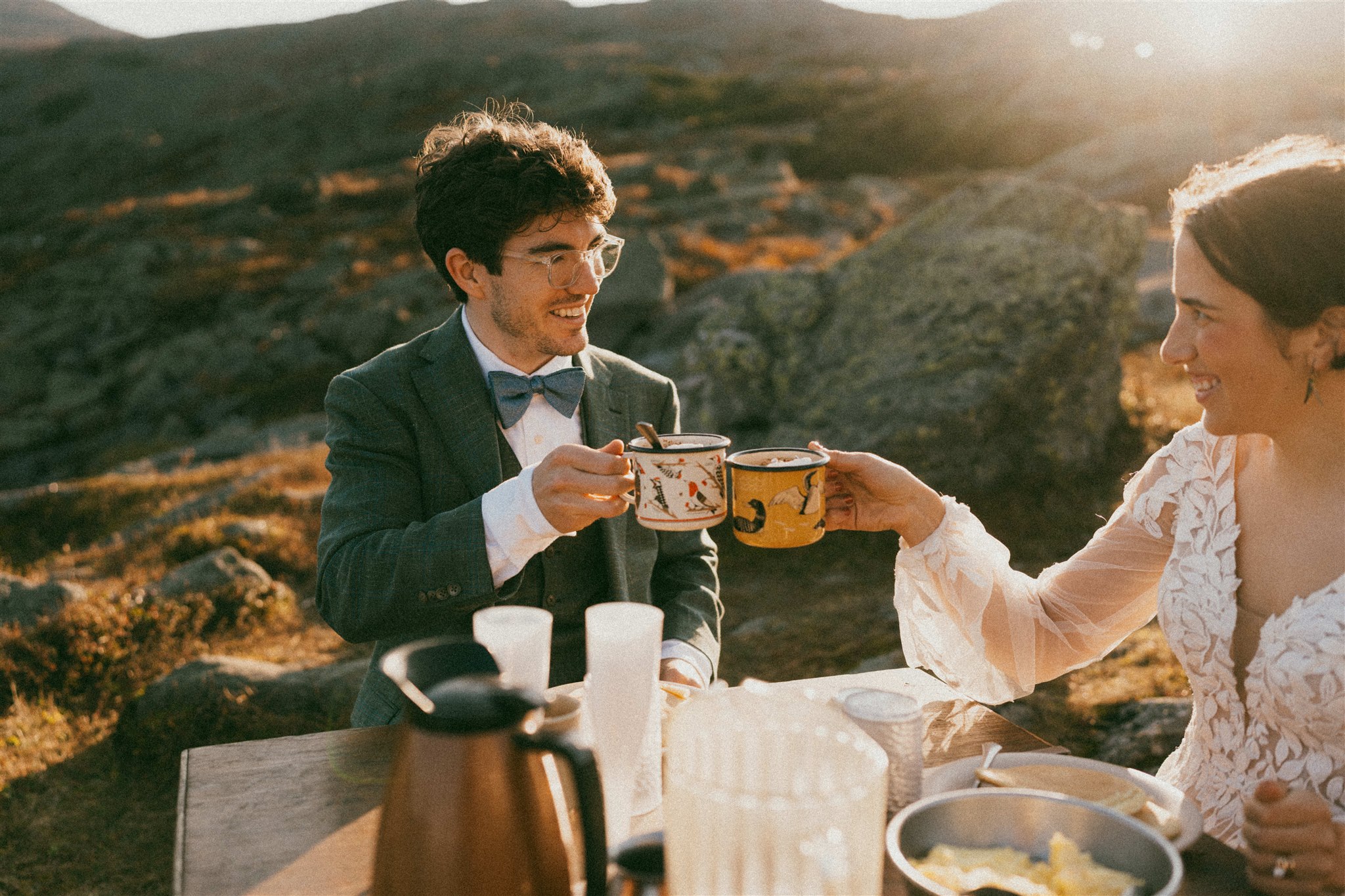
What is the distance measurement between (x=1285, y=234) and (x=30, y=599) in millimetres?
6466

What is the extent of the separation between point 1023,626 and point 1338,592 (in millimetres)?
654

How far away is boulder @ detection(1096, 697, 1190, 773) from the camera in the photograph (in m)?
3.81

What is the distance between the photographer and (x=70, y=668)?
5590 millimetres

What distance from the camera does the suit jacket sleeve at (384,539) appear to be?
227cm

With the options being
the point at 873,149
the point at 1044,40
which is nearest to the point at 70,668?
the point at 873,149

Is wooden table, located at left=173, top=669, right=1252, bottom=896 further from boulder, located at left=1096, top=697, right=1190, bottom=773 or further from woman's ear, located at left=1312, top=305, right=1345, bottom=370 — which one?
boulder, located at left=1096, top=697, right=1190, bottom=773

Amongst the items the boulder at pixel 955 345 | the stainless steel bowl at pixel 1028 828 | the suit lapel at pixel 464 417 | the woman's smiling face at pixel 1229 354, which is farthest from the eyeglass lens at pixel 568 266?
the boulder at pixel 955 345

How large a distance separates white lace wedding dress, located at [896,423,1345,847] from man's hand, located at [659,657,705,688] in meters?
0.54

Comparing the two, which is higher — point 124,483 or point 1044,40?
point 1044,40

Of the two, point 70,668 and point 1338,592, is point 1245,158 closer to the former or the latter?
point 1338,592

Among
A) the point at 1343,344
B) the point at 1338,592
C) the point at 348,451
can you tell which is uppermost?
the point at 1343,344

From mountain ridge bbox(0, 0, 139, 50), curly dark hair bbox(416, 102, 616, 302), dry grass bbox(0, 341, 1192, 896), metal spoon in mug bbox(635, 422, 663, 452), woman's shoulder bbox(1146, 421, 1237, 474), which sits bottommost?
dry grass bbox(0, 341, 1192, 896)

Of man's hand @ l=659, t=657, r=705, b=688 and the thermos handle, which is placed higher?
the thermos handle

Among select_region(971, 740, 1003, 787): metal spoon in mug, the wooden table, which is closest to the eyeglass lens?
the wooden table
